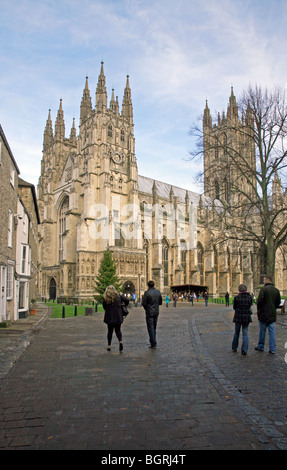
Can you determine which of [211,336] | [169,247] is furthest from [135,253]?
[211,336]

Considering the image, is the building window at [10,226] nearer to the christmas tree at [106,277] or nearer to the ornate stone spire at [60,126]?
the christmas tree at [106,277]

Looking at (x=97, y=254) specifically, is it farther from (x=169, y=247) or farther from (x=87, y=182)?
(x=169, y=247)

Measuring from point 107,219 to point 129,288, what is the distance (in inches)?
351

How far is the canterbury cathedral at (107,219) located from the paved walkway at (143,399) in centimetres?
3116

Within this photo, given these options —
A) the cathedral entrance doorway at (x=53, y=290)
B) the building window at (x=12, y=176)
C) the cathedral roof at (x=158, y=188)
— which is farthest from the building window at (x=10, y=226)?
the cathedral roof at (x=158, y=188)

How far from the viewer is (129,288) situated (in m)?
41.5

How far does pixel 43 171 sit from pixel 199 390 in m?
53.8

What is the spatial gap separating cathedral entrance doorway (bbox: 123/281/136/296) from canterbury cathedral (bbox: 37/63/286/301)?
0.41 ft

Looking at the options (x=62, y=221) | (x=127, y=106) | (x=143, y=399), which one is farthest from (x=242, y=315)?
(x=127, y=106)

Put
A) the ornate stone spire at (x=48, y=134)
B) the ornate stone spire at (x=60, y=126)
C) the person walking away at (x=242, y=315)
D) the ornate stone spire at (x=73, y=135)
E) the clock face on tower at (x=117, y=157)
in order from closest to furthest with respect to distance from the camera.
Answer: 1. the person walking away at (x=242, y=315)
2. the clock face on tower at (x=117, y=157)
3. the ornate stone spire at (x=60, y=126)
4. the ornate stone spire at (x=48, y=134)
5. the ornate stone spire at (x=73, y=135)

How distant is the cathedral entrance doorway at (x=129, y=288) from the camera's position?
1618 inches

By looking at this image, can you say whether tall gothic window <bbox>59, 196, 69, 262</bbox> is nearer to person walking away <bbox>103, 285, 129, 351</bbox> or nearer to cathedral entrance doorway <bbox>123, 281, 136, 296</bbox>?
cathedral entrance doorway <bbox>123, 281, 136, 296</bbox>

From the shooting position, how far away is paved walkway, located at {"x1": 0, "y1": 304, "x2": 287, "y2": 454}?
11.3ft

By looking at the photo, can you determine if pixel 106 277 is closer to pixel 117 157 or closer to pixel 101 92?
pixel 117 157
